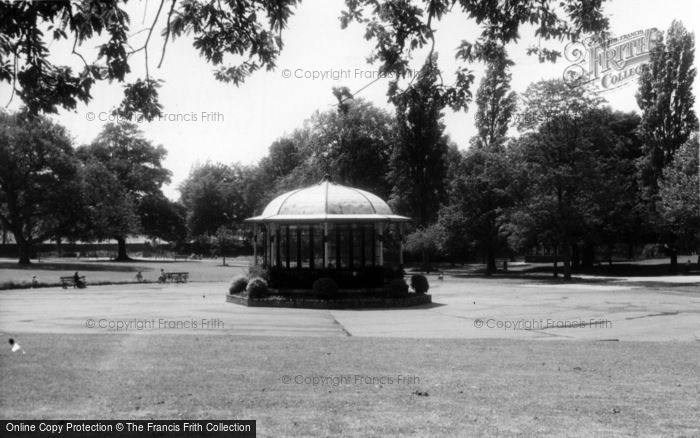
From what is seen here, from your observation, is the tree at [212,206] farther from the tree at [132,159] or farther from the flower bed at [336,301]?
the flower bed at [336,301]

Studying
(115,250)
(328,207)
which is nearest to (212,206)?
(115,250)

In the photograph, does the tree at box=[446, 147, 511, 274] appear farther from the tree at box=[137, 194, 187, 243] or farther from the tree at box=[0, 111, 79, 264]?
the tree at box=[137, 194, 187, 243]

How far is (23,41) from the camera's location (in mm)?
7059

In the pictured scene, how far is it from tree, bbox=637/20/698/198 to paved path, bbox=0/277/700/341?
21983 mm

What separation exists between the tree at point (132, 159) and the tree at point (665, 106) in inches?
2222

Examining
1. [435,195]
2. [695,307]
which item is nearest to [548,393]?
[695,307]

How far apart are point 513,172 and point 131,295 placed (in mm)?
27236

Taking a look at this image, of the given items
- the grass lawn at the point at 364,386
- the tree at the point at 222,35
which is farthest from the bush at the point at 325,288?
the tree at the point at 222,35

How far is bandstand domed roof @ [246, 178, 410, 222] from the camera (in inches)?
1014

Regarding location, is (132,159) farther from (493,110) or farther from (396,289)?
(396,289)

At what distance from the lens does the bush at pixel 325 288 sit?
941 inches

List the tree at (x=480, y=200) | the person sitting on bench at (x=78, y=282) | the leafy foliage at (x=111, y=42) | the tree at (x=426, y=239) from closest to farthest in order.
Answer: the leafy foliage at (x=111, y=42) → the person sitting on bench at (x=78, y=282) → the tree at (x=480, y=200) → the tree at (x=426, y=239)

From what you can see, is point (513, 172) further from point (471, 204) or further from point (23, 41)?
point (23, 41)

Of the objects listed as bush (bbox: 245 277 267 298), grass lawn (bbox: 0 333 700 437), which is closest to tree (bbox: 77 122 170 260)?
bush (bbox: 245 277 267 298)
